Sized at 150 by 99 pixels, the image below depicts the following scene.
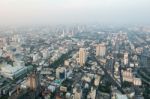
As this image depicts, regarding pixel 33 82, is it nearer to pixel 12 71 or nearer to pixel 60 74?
pixel 60 74

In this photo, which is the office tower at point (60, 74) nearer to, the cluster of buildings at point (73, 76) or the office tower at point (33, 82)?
the cluster of buildings at point (73, 76)

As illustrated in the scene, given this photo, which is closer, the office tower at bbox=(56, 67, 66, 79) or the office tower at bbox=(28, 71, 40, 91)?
the office tower at bbox=(28, 71, 40, 91)

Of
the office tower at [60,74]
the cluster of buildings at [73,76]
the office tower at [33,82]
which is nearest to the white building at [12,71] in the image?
the cluster of buildings at [73,76]

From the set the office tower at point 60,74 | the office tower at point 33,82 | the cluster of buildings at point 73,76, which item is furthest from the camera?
the office tower at point 60,74

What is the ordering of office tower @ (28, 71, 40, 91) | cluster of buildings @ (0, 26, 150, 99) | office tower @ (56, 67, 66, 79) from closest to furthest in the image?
office tower @ (28, 71, 40, 91) < cluster of buildings @ (0, 26, 150, 99) < office tower @ (56, 67, 66, 79)

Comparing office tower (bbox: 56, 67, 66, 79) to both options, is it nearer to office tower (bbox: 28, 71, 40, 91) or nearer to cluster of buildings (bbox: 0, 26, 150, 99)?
cluster of buildings (bbox: 0, 26, 150, 99)

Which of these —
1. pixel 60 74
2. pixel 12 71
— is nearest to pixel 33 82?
pixel 60 74

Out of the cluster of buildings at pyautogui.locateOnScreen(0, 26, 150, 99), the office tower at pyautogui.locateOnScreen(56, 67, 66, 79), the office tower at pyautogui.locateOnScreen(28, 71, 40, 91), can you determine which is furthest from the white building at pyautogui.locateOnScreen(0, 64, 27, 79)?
the office tower at pyautogui.locateOnScreen(28, 71, 40, 91)

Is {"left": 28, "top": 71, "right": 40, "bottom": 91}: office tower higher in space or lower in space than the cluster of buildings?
higher

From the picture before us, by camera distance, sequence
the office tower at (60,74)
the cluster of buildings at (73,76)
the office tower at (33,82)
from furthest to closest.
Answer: the office tower at (60,74)
the cluster of buildings at (73,76)
the office tower at (33,82)

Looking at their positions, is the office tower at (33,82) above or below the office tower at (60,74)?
above

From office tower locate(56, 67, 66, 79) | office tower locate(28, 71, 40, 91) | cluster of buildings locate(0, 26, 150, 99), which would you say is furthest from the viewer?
office tower locate(56, 67, 66, 79)

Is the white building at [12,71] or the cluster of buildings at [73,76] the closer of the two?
the cluster of buildings at [73,76]
